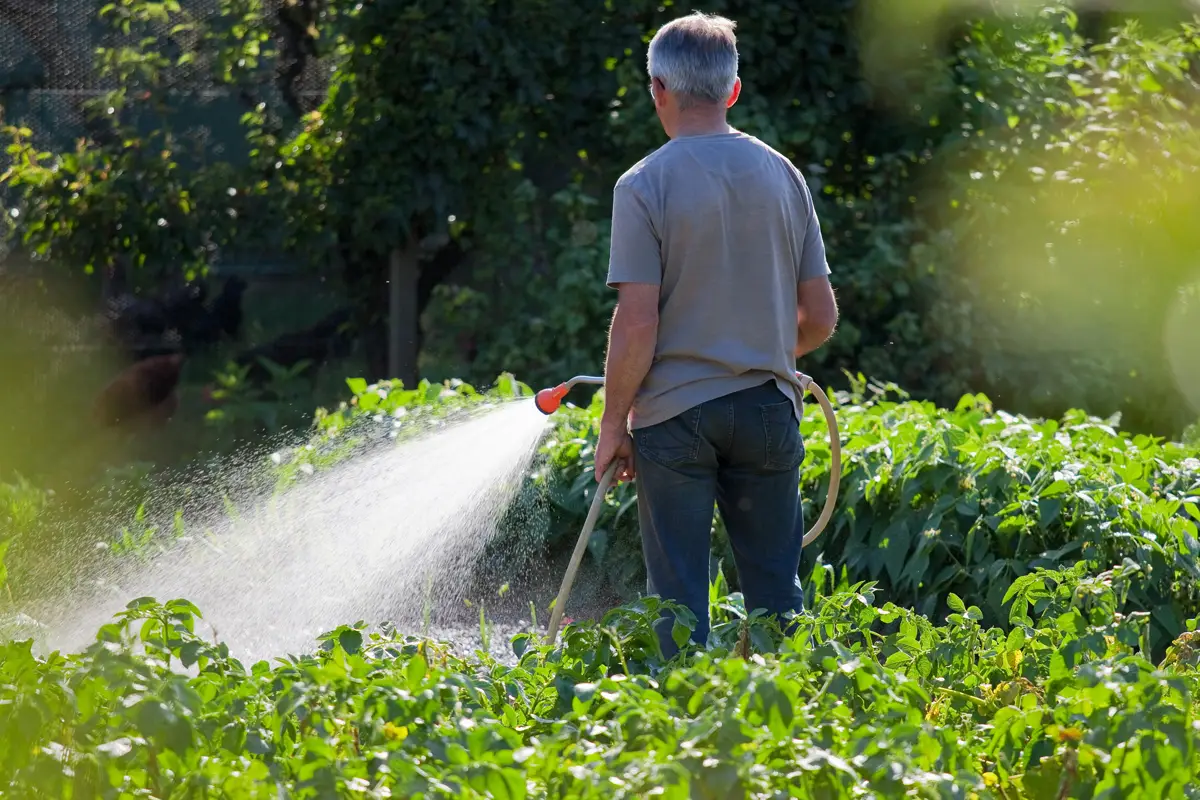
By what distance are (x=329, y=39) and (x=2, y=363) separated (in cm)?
223

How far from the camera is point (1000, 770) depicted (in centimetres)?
198

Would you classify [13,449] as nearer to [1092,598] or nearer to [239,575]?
[239,575]

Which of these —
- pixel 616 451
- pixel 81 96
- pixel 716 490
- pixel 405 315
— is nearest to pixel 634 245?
pixel 616 451

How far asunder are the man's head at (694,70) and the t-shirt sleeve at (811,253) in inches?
11.1

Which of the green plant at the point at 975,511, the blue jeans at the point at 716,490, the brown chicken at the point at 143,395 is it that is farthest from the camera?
the brown chicken at the point at 143,395

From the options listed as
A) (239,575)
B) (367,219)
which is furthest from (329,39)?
(239,575)

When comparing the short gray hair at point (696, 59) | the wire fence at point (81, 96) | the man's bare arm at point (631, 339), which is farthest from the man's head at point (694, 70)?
the wire fence at point (81, 96)

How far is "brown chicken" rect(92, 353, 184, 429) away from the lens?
6758 mm

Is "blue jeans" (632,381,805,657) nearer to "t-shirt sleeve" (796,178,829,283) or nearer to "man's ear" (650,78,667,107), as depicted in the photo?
"t-shirt sleeve" (796,178,829,283)

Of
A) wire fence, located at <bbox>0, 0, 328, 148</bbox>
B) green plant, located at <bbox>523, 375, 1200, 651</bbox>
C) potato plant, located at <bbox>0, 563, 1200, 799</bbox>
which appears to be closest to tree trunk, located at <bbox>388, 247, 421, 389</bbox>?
wire fence, located at <bbox>0, 0, 328, 148</bbox>

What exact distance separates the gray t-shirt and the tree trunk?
4153 mm

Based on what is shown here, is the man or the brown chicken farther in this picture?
the brown chicken

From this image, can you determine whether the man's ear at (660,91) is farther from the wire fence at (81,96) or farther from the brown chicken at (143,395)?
the brown chicken at (143,395)

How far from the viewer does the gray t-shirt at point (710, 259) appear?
269 cm
